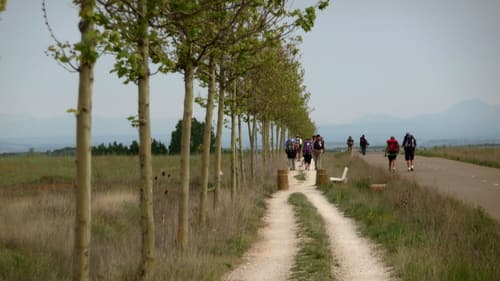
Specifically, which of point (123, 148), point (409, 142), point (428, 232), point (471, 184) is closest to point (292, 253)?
point (428, 232)

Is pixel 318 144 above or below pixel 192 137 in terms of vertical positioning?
below

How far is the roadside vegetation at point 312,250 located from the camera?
33.7 ft

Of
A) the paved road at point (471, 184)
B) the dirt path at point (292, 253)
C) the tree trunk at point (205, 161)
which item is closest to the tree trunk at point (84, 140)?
the dirt path at point (292, 253)

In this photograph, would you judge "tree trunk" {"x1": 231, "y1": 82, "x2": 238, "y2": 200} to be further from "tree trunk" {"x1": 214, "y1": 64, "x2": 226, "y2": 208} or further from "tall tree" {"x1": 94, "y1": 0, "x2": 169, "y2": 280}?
"tall tree" {"x1": 94, "y1": 0, "x2": 169, "y2": 280}

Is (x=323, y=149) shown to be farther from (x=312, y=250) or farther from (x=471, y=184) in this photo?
(x=312, y=250)

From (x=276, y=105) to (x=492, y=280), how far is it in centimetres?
2150

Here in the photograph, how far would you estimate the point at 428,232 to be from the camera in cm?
1280

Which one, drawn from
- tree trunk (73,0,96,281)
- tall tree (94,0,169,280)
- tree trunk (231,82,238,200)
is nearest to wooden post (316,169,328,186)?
tree trunk (231,82,238,200)

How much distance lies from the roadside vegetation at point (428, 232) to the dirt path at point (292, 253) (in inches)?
14.5

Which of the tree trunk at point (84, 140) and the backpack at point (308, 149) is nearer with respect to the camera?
the tree trunk at point (84, 140)

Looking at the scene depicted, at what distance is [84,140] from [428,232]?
28.9ft

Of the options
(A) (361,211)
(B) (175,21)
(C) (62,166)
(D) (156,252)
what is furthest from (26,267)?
(C) (62,166)

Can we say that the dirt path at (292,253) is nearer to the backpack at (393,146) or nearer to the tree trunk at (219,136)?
the tree trunk at (219,136)

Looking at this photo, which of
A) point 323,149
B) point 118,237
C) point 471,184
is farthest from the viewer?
point 323,149
